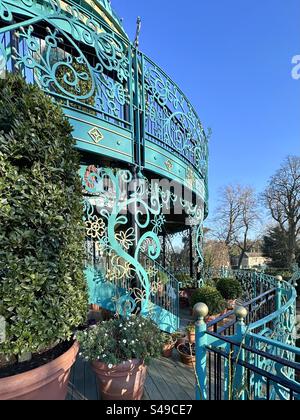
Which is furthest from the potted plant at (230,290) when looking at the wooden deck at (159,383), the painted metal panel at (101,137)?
the painted metal panel at (101,137)

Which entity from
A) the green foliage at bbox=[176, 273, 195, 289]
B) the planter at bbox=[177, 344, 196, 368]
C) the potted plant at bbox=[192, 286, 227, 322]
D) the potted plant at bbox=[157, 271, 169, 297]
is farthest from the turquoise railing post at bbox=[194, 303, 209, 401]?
the green foliage at bbox=[176, 273, 195, 289]

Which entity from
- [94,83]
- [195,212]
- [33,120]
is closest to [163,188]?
[195,212]

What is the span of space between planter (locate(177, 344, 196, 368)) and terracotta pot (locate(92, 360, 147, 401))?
1.30 meters

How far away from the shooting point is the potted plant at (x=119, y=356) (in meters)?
2.51

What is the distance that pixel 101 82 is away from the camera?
368 centimetres

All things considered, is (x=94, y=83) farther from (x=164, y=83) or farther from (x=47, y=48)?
(x=164, y=83)

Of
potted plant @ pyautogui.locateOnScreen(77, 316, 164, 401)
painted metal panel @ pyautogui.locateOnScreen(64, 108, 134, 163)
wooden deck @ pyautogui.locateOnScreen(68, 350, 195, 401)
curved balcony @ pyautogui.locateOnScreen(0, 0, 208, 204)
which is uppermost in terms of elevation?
curved balcony @ pyautogui.locateOnScreen(0, 0, 208, 204)

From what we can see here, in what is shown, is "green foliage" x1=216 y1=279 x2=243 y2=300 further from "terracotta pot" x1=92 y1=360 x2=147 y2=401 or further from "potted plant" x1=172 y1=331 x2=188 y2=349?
"terracotta pot" x1=92 y1=360 x2=147 y2=401

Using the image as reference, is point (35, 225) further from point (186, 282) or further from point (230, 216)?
point (230, 216)

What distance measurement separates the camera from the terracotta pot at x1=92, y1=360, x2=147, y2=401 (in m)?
2.50

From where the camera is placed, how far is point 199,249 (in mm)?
6727

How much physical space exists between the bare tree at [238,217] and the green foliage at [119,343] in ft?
82.3
